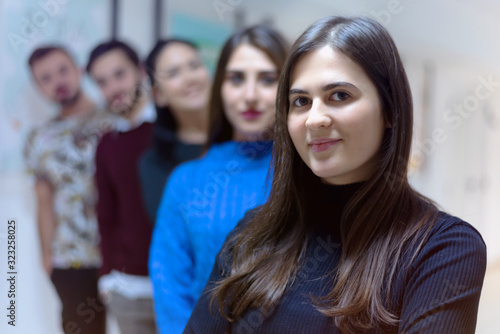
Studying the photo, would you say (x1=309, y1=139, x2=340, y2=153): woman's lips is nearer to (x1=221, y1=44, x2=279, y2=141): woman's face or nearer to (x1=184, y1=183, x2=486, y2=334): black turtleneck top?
(x1=184, y1=183, x2=486, y2=334): black turtleneck top

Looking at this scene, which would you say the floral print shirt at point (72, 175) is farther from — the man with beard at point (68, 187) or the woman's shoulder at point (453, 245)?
the woman's shoulder at point (453, 245)

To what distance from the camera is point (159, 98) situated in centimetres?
165

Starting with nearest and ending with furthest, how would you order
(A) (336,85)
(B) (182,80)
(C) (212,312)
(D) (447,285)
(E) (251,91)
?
(D) (447,285) < (A) (336,85) < (C) (212,312) < (E) (251,91) < (B) (182,80)

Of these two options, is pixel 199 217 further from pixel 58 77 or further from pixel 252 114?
pixel 58 77

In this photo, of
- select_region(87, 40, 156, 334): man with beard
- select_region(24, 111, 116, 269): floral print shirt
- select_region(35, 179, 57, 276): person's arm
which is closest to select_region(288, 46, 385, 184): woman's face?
select_region(87, 40, 156, 334): man with beard

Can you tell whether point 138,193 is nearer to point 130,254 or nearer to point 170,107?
point 130,254

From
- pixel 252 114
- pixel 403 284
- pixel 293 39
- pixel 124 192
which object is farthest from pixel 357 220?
pixel 124 192

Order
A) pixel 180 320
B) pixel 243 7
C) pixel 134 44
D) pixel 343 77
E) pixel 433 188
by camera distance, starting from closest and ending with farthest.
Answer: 1. pixel 343 77
2. pixel 433 188
3. pixel 180 320
4. pixel 243 7
5. pixel 134 44

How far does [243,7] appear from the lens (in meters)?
1.58

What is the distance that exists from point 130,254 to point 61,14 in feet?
2.87

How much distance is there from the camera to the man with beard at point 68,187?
5.48 ft

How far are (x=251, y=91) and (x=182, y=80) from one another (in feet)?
1.55

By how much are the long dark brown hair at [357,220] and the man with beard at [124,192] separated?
2.57 ft

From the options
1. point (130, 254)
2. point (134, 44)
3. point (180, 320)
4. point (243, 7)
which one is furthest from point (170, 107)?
point (180, 320)
